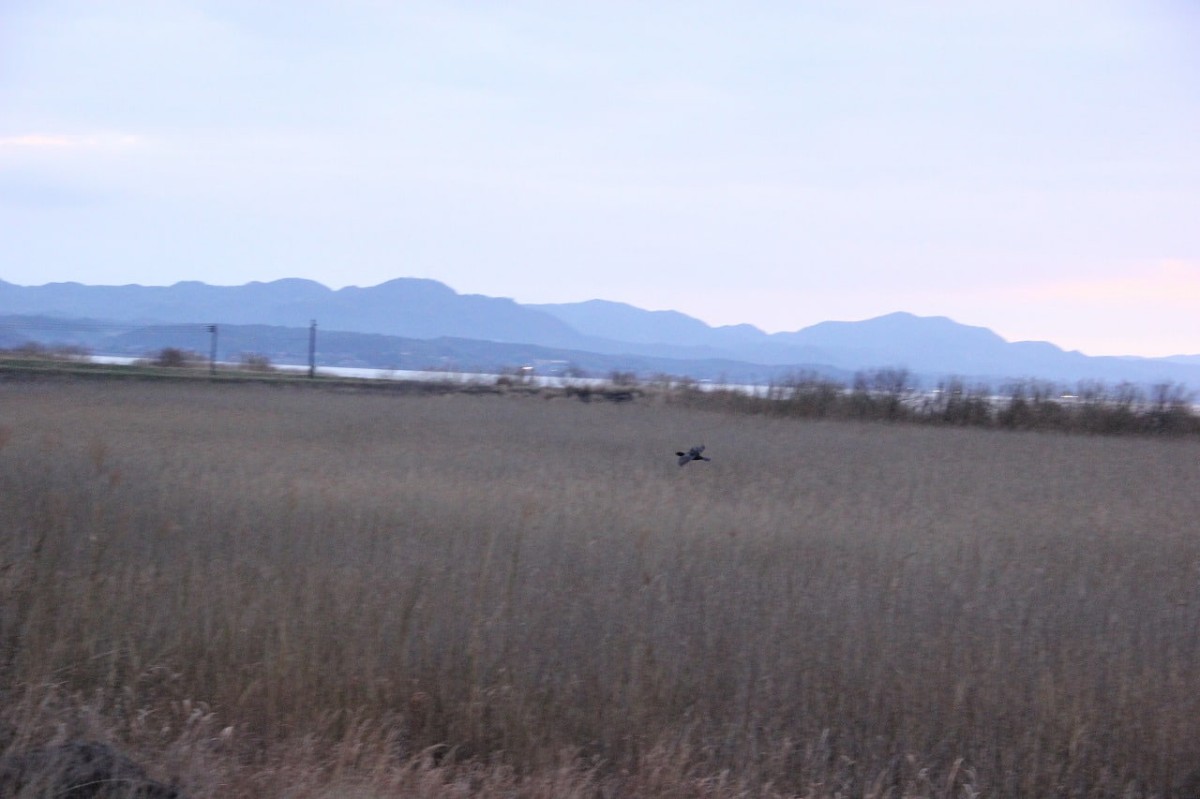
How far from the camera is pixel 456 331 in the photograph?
447 ft

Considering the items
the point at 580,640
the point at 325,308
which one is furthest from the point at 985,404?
the point at 325,308

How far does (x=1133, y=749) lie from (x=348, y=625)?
14.1ft

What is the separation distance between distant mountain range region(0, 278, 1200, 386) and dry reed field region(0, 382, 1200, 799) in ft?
206

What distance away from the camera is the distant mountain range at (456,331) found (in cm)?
7888

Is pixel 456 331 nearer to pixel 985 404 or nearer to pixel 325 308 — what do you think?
pixel 325 308

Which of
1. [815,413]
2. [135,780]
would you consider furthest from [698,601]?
[815,413]

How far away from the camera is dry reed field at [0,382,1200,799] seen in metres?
5.10

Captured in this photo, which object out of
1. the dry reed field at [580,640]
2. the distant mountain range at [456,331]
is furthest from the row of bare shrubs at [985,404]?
the distant mountain range at [456,331]

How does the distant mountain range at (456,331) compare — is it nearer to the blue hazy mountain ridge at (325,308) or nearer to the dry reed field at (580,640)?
the blue hazy mountain ridge at (325,308)

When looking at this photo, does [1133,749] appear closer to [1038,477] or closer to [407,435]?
[1038,477]

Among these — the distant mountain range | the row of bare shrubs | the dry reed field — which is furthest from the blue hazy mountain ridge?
the dry reed field

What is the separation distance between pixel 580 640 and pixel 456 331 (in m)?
132

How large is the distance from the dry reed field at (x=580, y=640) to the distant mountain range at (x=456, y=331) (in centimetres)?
6266

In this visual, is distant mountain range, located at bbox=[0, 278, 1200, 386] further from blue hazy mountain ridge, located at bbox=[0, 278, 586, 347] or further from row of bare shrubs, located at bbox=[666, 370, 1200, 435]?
row of bare shrubs, located at bbox=[666, 370, 1200, 435]
